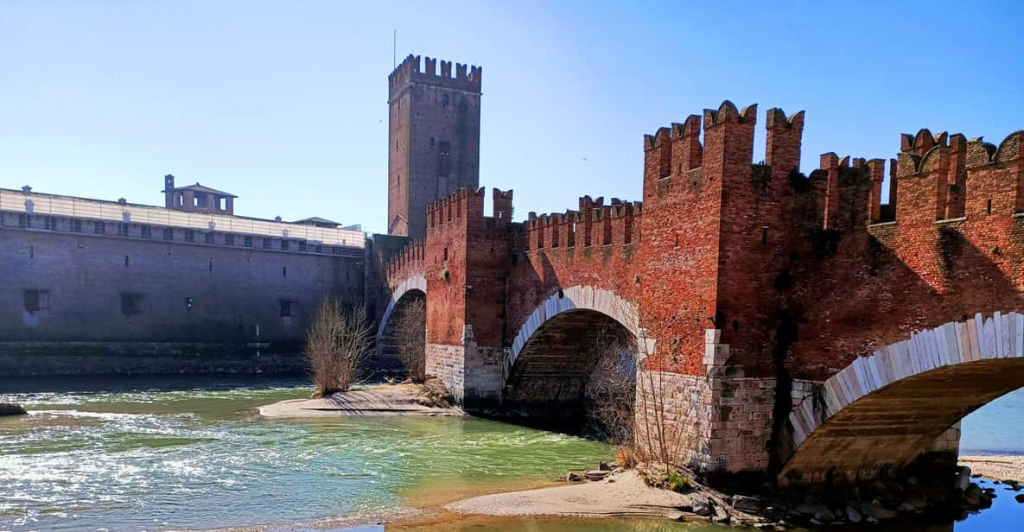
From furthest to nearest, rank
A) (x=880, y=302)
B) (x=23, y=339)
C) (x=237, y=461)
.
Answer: (x=23, y=339) → (x=237, y=461) → (x=880, y=302)

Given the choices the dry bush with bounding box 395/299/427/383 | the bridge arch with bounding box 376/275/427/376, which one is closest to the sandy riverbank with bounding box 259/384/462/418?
the dry bush with bounding box 395/299/427/383

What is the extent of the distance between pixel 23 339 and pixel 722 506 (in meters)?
31.8

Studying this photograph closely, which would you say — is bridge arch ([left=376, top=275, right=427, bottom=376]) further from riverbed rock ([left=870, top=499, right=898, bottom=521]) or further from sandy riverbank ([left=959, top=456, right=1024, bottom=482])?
riverbed rock ([left=870, top=499, right=898, bottom=521])

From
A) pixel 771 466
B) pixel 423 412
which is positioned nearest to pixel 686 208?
pixel 771 466

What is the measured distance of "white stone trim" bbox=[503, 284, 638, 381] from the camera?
16.2 meters

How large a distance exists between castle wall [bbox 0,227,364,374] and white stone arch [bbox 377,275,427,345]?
13.7 ft

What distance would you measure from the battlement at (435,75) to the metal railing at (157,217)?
1115cm

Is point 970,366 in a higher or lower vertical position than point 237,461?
higher

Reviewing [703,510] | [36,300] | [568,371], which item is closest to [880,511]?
[703,510]

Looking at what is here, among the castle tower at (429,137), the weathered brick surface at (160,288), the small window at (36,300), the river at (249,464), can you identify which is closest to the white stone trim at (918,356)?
the river at (249,464)

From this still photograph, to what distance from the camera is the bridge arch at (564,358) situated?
19.8 meters

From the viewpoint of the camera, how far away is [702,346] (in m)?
12.4

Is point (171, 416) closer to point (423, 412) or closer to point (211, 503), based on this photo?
point (423, 412)

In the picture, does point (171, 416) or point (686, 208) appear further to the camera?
point (171, 416)
